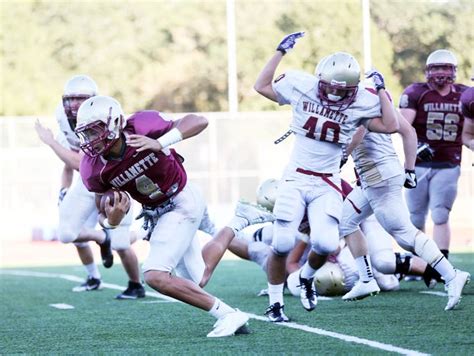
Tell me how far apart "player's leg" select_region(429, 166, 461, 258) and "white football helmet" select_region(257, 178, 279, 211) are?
4.89 feet

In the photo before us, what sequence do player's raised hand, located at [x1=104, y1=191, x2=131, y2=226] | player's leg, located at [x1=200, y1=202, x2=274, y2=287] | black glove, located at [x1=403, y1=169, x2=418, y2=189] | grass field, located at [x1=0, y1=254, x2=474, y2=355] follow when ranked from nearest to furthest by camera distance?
grass field, located at [x1=0, y1=254, x2=474, y2=355]
player's raised hand, located at [x1=104, y1=191, x2=131, y2=226]
player's leg, located at [x1=200, y1=202, x2=274, y2=287]
black glove, located at [x1=403, y1=169, x2=418, y2=189]

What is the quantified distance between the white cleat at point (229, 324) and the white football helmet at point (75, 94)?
284 cm

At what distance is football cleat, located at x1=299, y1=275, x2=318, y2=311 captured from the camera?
7090mm

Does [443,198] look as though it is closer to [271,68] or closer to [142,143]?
[271,68]

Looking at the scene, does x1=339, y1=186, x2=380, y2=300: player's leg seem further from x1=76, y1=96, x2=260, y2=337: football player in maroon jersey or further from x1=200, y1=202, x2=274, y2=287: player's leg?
x1=76, y1=96, x2=260, y2=337: football player in maroon jersey

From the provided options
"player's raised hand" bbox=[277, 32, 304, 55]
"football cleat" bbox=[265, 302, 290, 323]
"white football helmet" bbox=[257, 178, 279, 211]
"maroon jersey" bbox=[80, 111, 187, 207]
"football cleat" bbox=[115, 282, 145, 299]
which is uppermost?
"player's raised hand" bbox=[277, 32, 304, 55]

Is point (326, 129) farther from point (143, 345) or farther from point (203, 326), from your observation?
point (143, 345)

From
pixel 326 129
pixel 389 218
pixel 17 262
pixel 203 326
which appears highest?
pixel 326 129

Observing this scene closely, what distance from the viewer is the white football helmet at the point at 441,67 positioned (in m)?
8.98

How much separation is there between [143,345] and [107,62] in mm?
30260

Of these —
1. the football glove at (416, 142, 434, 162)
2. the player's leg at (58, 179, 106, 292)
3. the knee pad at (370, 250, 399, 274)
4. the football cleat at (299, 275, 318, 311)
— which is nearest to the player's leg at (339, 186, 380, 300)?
the knee pad at (370, 250, 399, 274)

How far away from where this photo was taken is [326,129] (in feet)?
22.8

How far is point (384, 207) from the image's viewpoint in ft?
24.5

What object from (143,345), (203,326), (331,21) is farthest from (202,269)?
(331,21)
